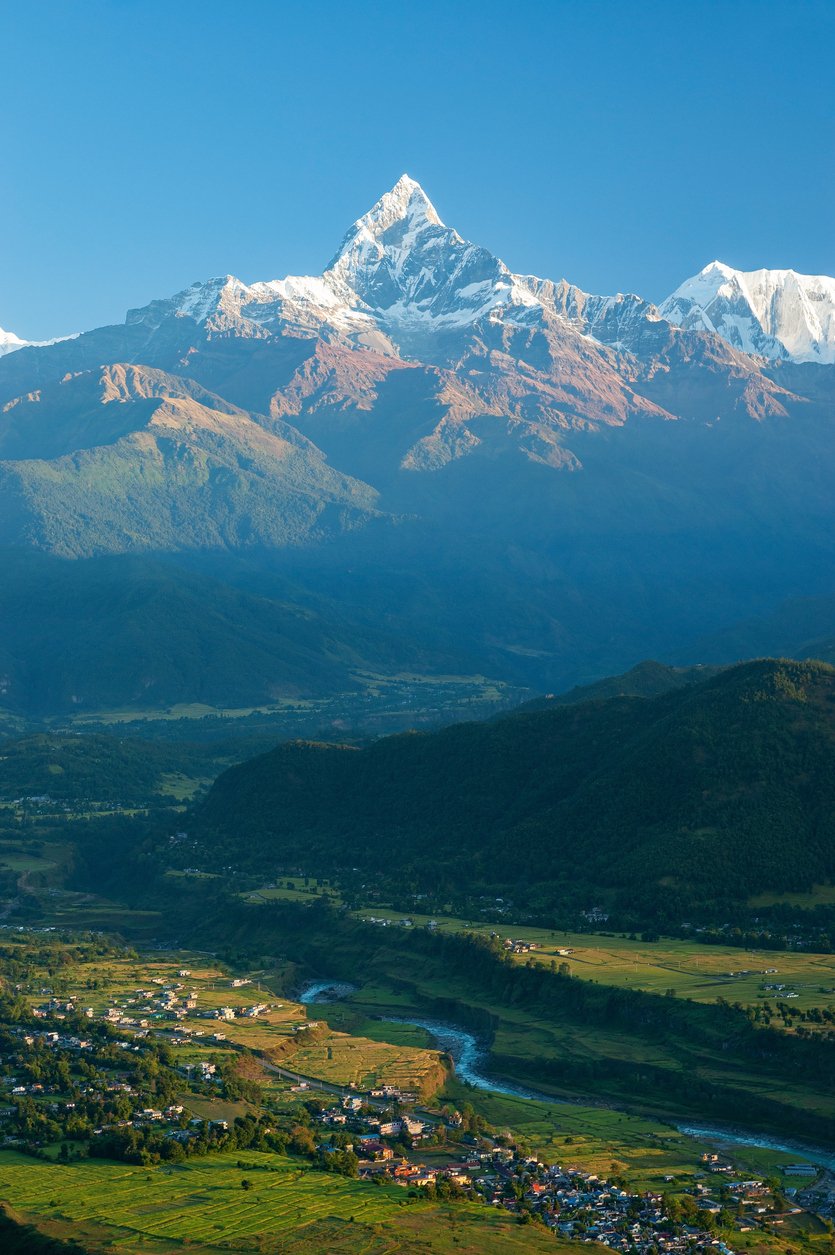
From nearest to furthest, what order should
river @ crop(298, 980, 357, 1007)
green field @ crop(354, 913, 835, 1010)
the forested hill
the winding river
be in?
the winding river < green field @ crop(354, 913, 835, 1010) < river @ crop(298, 980, 357, 1007) < the forested hill

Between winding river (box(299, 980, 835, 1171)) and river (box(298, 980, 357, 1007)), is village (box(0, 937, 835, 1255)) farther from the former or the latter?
river (box(298, 980, 357, 1007))

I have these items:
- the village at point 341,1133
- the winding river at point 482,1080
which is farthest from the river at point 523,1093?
the village at point 341,1133

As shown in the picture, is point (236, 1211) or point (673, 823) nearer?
point (236, 1211)

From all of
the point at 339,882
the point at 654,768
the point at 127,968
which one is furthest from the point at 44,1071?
the point at 654,768

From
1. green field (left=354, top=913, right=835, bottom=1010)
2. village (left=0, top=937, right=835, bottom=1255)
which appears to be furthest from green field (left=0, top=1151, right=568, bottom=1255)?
green field (left=354, top=913, right=835, bottom=1010)

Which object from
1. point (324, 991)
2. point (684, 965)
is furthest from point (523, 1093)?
point (324, 991)

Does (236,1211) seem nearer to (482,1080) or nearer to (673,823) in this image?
(482,1080)
